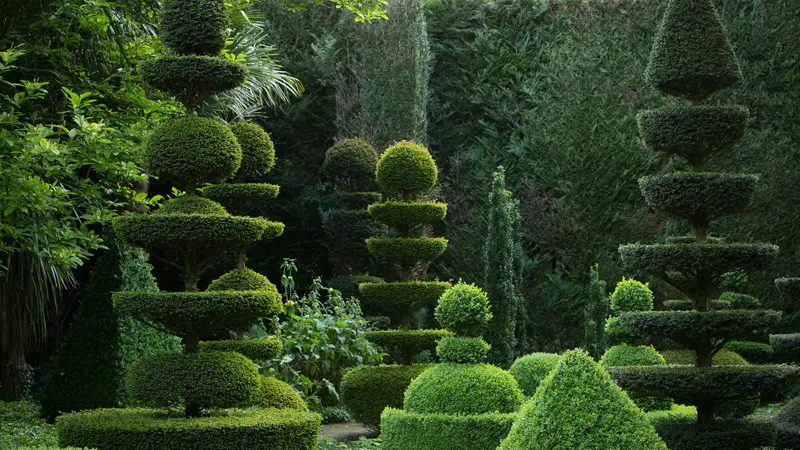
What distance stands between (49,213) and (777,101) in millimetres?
11429

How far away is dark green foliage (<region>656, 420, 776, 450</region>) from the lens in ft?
25.6

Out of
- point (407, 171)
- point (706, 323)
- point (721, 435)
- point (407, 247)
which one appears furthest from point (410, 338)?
point (721, 435)

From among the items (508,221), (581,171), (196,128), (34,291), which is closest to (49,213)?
(196,128)

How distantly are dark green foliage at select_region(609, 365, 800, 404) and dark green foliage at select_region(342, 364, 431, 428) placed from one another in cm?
340

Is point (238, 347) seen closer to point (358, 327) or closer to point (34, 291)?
point (34, 291)

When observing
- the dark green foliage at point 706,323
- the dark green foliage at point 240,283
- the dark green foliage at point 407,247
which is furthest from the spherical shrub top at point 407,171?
the dark green foliage at point 706,323

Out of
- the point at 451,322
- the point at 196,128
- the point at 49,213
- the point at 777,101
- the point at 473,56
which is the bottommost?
the point at 451,322

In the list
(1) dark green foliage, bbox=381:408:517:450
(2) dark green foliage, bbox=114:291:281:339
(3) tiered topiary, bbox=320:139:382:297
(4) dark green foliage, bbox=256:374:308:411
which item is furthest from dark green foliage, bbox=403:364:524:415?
(3) tiered topiary, bbox=320:139:382:297

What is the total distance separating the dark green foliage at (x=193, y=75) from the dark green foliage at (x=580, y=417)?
4.60 metres

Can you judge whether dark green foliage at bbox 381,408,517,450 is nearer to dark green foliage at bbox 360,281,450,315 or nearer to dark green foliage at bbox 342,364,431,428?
dark green foliage at bbox 342,364,431,428

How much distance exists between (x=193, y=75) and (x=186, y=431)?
2857mm

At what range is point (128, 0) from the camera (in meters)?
11.6

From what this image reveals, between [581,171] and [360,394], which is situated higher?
[581,171]

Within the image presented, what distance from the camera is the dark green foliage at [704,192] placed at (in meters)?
8.17
